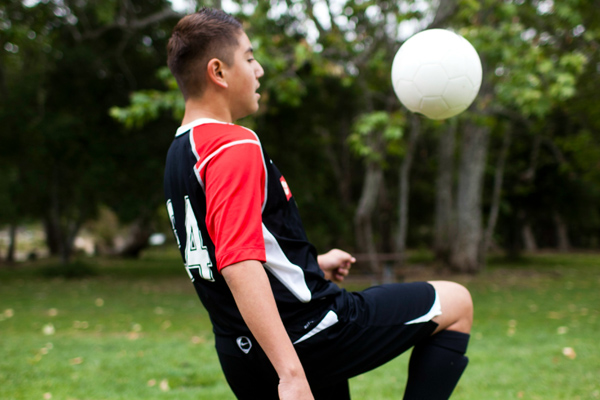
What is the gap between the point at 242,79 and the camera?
1788 mm

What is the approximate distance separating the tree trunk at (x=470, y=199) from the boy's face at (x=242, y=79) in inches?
532

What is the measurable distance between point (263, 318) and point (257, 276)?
0.11 m

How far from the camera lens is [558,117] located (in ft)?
56.4

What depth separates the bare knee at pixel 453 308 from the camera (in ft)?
6.05

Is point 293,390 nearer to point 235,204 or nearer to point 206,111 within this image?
point 235,204

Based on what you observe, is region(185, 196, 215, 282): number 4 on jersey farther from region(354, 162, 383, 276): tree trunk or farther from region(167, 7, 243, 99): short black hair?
region(354, 162, 383, 276): tree trunk

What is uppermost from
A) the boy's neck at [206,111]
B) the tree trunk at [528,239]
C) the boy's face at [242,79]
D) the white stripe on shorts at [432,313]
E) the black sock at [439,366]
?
the boy's face at [242,79]

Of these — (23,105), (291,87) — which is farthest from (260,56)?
(23,105)

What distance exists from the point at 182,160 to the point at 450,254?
47.6 ft

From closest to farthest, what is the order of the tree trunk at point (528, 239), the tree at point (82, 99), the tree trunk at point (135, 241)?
1. the tree at point (82, 99)
2. the tree trunk at point (135, 241)
3. the tree trunk at point (528, 239)

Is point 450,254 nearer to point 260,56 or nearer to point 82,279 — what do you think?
point 260,56

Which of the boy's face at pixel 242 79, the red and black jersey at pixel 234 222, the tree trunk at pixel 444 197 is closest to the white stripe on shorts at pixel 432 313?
the red and black jersey at pixel 234 222

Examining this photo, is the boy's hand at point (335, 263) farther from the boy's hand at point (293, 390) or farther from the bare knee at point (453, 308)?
the boy's hand at point (293, 390)

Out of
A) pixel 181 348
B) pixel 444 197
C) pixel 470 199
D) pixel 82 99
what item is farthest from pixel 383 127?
pixel 82 99
